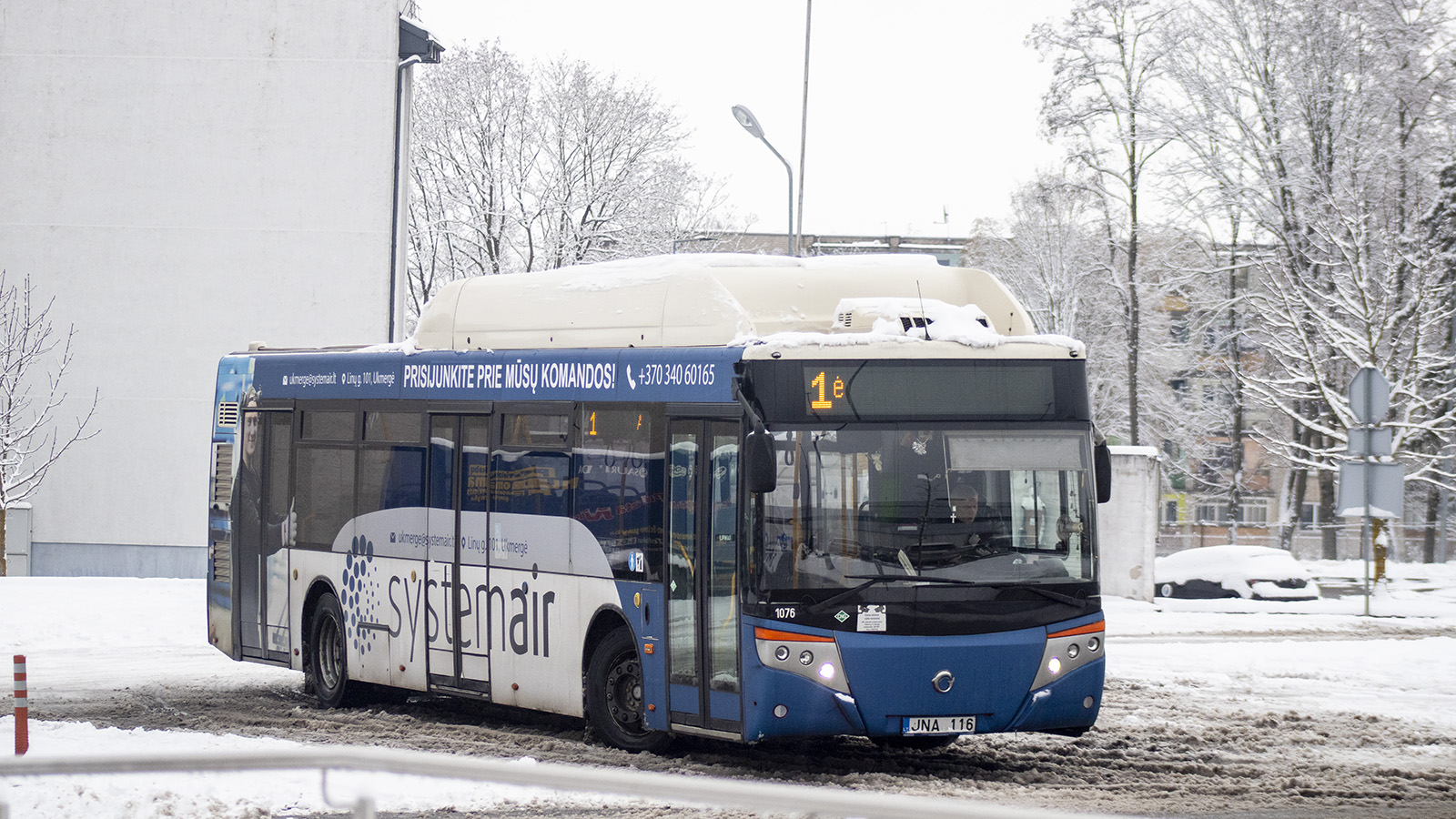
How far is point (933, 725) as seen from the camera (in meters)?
9.55

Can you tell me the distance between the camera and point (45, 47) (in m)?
28.9

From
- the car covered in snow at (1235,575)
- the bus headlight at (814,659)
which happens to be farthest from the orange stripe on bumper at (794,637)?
the car covered in snow at (1235,575)

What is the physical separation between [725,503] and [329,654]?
212 inches

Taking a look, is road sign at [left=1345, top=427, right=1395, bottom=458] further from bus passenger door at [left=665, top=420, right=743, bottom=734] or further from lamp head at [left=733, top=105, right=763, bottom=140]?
bus passenger door at [left=665, top=420, right=743, bottom=734]

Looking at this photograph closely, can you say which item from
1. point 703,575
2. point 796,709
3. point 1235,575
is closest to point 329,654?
point 703,575

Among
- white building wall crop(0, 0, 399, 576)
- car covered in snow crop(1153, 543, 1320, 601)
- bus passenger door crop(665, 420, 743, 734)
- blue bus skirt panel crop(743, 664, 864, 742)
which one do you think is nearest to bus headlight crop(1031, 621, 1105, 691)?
blue bus skirt panel crop(743, 664, 864, 742)

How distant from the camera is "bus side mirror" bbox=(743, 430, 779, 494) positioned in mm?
9469

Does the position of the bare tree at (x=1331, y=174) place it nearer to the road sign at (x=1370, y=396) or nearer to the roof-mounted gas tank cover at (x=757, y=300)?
the road sign at (x=1370, y=396)

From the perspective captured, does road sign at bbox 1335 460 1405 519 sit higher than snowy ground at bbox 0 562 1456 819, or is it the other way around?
road sign at bbox 1335 460 1405 519

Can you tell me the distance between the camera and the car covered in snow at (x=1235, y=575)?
85.1ft

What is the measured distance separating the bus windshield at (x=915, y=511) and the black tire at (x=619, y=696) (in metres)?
1.58

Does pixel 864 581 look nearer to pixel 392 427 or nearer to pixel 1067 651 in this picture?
pixel 1067 651

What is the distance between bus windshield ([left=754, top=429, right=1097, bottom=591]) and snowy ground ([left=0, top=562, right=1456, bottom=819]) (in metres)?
1.25

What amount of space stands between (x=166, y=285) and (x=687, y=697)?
21.4 m
